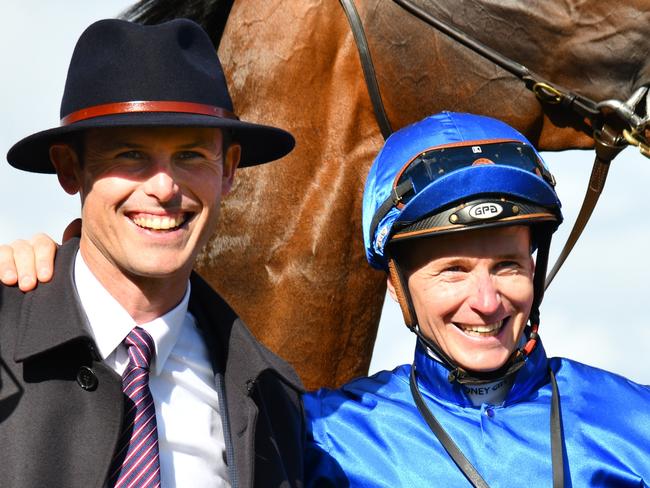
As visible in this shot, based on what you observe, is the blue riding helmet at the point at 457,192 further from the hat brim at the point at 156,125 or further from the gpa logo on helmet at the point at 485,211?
the hat brim at the point at 156,125

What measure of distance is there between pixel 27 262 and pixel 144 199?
31 centimetres

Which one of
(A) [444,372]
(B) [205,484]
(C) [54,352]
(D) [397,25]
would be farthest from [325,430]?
(D) [397,25]

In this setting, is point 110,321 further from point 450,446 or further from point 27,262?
point 450,446

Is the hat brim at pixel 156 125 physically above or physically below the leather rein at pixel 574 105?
below

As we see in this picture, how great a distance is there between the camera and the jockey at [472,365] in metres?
3.03

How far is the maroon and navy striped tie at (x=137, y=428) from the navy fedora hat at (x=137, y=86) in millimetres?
475

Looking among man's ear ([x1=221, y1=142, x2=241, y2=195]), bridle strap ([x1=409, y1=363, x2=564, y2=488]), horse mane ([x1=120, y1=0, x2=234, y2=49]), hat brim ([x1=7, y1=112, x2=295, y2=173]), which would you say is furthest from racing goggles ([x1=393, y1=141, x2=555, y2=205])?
horse mane ([x1=120, y1=0, x2=234, y2=49])

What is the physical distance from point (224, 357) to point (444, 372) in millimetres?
613

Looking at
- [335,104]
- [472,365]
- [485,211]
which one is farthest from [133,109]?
[335,104]

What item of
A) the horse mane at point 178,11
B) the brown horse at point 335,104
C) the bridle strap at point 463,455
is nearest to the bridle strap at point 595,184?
the brown horse at point 335,104

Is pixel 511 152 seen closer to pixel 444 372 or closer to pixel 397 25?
pixel 444 372

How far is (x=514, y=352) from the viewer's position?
3.15 meters

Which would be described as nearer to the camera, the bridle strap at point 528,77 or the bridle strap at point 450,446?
the bridle strap at point 450,446

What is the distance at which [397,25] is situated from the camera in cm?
388
